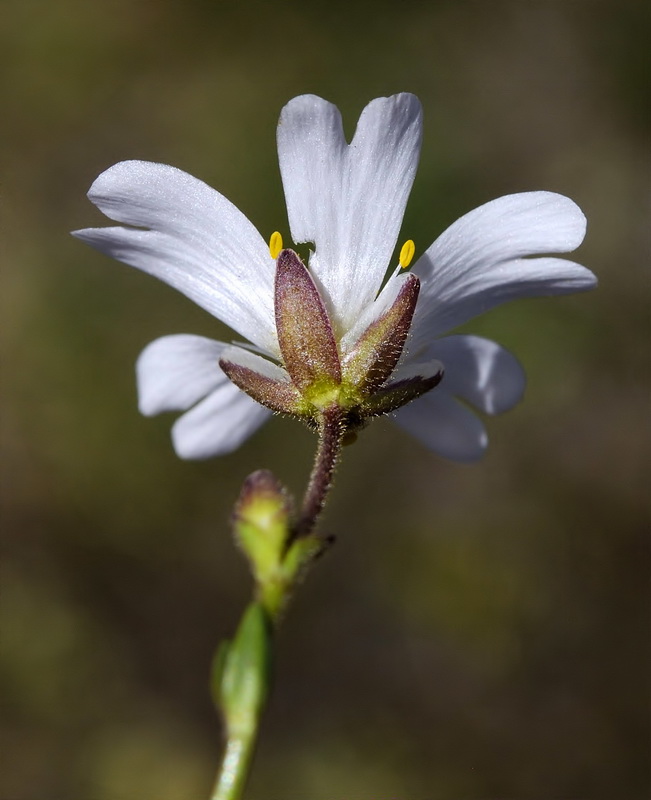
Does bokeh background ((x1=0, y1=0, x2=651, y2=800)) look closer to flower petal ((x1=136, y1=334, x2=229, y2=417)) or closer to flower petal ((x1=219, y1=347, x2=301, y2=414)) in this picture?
flower petal ((x1=136, y1=334, x2=229, y2=417))

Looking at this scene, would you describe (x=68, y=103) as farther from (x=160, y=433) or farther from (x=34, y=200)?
(x=160, y=433)

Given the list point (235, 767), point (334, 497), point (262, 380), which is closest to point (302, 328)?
point (262, 380)

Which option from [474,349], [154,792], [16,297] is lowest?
[154,792]

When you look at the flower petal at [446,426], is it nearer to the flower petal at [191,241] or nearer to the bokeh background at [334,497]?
the flower petal at [191,241]

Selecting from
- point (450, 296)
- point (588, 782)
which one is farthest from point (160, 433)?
point (450, 296)

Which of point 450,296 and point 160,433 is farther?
point 160,433

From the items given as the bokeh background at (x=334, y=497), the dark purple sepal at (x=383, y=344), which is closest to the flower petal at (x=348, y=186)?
the dark purple sepal at (x=383, y=344)

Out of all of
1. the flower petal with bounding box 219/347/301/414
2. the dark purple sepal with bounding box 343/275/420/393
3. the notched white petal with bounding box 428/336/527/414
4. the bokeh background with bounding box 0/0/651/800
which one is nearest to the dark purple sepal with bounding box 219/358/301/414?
the flower petal with bounding box 219/347/301/414

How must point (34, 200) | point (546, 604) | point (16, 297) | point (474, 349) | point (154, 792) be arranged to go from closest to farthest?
point (474, 349), point (154, 792), point (546, 604), point (16, 297), point (34, 200)
